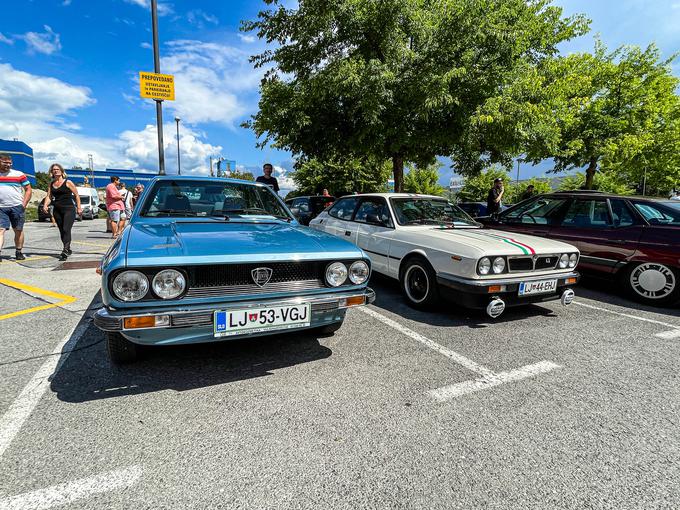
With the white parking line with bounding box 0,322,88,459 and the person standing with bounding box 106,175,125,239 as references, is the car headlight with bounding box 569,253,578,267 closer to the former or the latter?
the white parking line with bounding box 0,322,88,459

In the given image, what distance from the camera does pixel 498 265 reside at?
11.8 feet

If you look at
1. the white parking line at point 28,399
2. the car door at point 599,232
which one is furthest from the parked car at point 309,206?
the white parking line at point 28,399

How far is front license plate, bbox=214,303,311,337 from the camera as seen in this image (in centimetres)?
227

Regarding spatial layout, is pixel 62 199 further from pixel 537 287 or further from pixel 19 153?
pixel 19 153

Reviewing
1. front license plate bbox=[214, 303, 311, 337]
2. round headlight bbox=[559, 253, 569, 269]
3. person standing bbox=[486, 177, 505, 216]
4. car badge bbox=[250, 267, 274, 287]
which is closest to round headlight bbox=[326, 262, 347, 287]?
front license plate bbox=[214, 303, 311, 337]

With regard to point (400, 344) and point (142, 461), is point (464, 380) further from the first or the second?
point (142, 461)

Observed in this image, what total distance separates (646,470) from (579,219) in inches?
174

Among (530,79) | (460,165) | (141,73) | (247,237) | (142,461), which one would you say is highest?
(530,79)

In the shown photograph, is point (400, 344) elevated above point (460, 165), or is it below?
below

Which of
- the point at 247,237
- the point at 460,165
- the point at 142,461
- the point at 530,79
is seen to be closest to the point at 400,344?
the point at 247,237

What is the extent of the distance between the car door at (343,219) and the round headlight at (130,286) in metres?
3.57

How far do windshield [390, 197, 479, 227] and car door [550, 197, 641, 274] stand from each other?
5.10ft

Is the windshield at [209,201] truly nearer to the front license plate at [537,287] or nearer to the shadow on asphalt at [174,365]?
the shadow on asphalt at [174,365]

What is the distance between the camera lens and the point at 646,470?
177 cm
